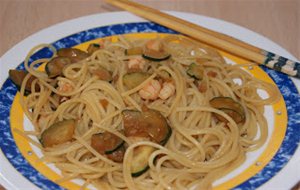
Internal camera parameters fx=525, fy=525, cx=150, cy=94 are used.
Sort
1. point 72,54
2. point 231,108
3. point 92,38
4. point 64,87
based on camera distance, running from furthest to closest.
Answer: point 92,38 < point 72,54 < point 64,87 < point 231,108

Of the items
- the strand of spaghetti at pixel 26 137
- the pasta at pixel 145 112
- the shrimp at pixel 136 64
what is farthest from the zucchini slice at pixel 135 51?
the strand of spaghetti at pixel 26 137

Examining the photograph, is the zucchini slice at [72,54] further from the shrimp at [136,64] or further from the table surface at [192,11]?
the table surface at [192,11]

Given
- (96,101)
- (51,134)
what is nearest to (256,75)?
(96,101)

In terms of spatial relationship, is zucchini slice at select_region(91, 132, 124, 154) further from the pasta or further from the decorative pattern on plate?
the decorative pattern on plate

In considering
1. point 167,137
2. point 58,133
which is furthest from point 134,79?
point 58,133

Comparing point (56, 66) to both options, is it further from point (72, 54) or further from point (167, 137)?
point (167, 137)

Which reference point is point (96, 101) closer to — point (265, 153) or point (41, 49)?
point (41, 49)

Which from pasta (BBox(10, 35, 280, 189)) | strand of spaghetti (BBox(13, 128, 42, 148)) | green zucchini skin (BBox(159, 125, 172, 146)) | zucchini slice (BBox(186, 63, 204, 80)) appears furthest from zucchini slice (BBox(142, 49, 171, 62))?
strand of spaghetti (BBox(13, 128, 42, 148))
